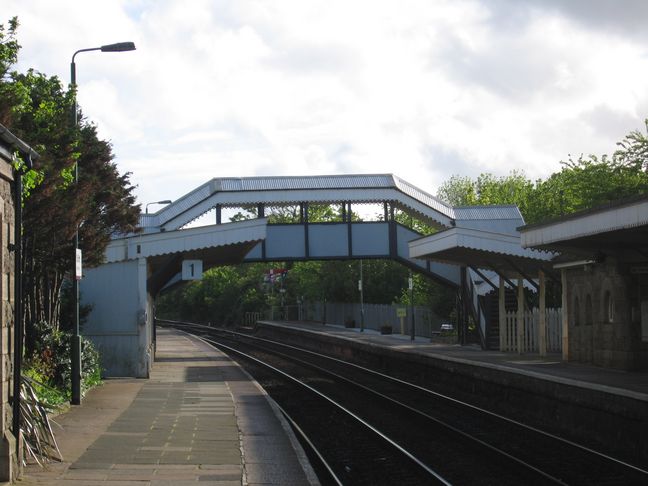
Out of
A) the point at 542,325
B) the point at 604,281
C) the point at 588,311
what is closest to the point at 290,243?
the point at 542,325

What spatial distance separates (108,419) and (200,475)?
5.88 metres

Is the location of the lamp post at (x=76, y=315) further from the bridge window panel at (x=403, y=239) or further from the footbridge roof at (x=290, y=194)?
the bridge window panel at (x=403, y=239)

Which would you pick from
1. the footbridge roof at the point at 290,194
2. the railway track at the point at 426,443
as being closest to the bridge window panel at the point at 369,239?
the footbridge roof at the point at 290,194

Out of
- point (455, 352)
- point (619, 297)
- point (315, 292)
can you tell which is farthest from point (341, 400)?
point (315, 292)

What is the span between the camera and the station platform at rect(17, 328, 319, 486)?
1106 cm

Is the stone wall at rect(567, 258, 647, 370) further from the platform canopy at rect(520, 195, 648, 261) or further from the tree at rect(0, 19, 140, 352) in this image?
the tree at rect(0, 19, 140, 352)

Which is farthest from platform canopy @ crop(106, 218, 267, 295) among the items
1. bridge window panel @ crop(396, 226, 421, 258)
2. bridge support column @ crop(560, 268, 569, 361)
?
Answer: bridge window panel @ crop(396, 226, 421, 258)

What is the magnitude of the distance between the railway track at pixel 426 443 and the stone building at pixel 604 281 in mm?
4224

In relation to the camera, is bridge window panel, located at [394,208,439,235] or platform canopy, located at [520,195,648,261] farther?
bridge window panel, located at [394,208,439,235]

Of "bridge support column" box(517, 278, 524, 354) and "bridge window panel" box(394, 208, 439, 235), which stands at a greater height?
"bridge window panel" box(394, 208, 439, 235)

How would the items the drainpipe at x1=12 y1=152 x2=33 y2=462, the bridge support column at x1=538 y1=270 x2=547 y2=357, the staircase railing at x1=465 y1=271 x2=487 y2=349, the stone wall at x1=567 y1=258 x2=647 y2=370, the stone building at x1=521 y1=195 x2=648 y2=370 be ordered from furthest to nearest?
the staircase railing at x1=465 y1=271 x2=487 y2=349 < the bridge support column at x1=538 y1=270 x2=547 y2=357 < the stone wall at x1=567 y1=258 x2=647 y2=370 < the stone building at x1=521 y1=195 x2=648 y2=370 < the drainpipe at x1=12 y1=152 x2=33 y2=462

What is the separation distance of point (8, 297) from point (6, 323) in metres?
0.31

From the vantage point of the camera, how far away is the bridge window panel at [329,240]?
42.7m

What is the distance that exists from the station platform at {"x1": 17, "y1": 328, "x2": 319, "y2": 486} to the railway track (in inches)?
28.9
